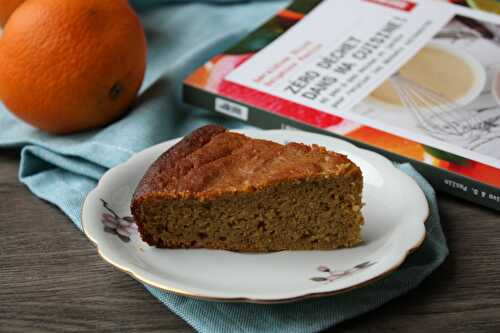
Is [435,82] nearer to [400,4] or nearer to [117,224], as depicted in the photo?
[400,4]

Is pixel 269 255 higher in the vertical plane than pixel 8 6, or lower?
lower

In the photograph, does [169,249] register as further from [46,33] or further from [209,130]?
[46,33]

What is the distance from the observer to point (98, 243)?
134cm

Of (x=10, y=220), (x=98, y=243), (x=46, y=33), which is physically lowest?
(x=10, y=220)

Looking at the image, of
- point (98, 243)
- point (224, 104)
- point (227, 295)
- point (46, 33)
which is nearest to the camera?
point (227, 295)

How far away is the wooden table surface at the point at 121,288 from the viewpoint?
1286mm

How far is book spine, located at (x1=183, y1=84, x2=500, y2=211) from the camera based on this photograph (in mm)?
1546

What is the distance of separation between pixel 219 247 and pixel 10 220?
0.45m

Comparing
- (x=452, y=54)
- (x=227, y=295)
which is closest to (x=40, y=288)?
(x=227, y=295)

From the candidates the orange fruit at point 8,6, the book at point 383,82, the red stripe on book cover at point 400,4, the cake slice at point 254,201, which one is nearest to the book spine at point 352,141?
the book at point 383,82

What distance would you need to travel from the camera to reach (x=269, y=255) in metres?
1.41

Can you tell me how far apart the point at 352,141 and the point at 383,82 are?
225 mm

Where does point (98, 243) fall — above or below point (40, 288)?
above

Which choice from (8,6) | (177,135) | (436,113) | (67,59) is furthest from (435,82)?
(8,6)
